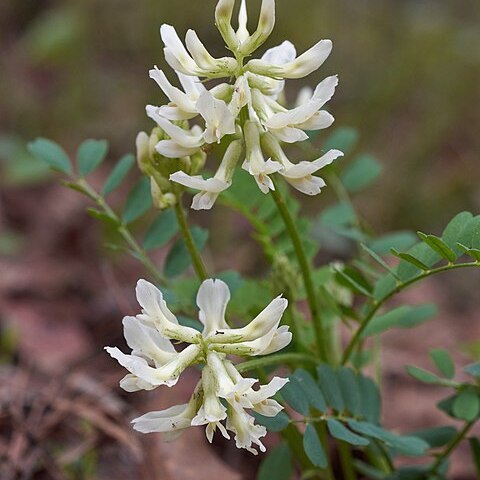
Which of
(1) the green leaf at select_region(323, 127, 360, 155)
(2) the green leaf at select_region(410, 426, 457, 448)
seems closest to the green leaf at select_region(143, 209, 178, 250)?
(1) the green leaf at select_region(323, 127, 360, 155)

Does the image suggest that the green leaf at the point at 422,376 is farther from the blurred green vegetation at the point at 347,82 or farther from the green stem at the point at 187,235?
the blurred green vegetation at the point at 347,82

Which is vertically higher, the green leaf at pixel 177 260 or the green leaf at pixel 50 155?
the green leaf at pixel 50 155

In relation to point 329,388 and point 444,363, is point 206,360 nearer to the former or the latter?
point 329,388

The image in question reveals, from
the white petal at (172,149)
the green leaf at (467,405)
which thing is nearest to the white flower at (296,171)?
the white petal at (172,149)

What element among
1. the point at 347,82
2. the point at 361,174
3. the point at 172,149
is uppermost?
the point at 172,149

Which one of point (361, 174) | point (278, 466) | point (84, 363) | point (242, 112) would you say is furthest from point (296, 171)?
point (84, 363)

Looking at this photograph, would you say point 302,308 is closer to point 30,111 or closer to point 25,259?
point 25,259
